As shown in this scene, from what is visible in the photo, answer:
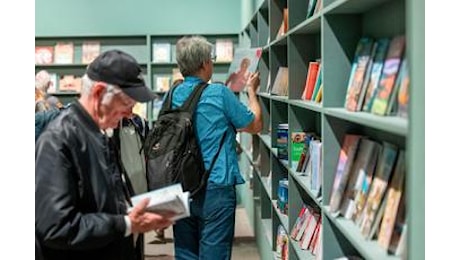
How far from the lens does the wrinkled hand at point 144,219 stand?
6.64ft

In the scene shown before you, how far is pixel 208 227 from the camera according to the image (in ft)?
11.0

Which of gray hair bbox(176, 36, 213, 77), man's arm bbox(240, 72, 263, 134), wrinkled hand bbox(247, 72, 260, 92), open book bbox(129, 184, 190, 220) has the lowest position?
open book bbox(129, 184, 190, 220)

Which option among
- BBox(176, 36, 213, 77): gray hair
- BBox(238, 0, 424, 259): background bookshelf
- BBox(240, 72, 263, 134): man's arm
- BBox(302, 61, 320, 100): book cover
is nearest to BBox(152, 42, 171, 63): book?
BBox(238, 0, 424, 259): background bookshelf

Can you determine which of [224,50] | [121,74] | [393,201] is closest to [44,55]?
[224,50]

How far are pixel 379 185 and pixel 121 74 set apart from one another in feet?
2.93

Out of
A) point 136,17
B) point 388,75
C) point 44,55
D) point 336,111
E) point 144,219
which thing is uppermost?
point 136,17

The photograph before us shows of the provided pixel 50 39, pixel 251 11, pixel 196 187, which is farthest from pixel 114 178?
pixel 50 39

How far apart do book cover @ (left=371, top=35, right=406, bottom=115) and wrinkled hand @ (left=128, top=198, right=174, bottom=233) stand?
0.78 meters

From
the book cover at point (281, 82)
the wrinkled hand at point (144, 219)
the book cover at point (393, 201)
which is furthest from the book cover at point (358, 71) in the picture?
the book cover at point (281, 82)

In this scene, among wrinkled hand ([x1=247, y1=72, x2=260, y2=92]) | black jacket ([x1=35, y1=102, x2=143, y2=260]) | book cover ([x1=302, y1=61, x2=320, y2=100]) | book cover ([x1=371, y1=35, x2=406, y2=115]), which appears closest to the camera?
book cover ([x1=371, y1=35, x2=406, y2=115])

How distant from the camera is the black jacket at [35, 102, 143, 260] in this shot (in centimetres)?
182

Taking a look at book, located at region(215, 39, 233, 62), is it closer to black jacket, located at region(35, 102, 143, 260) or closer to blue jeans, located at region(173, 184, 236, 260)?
blue jeans, located at region(173, 184, 236, 260)

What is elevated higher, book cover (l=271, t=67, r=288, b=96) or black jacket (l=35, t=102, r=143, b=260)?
book cover (l=271, t=67, r=288, b=96)

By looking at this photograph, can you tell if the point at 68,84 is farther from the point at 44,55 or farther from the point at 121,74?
the point at 121,74
